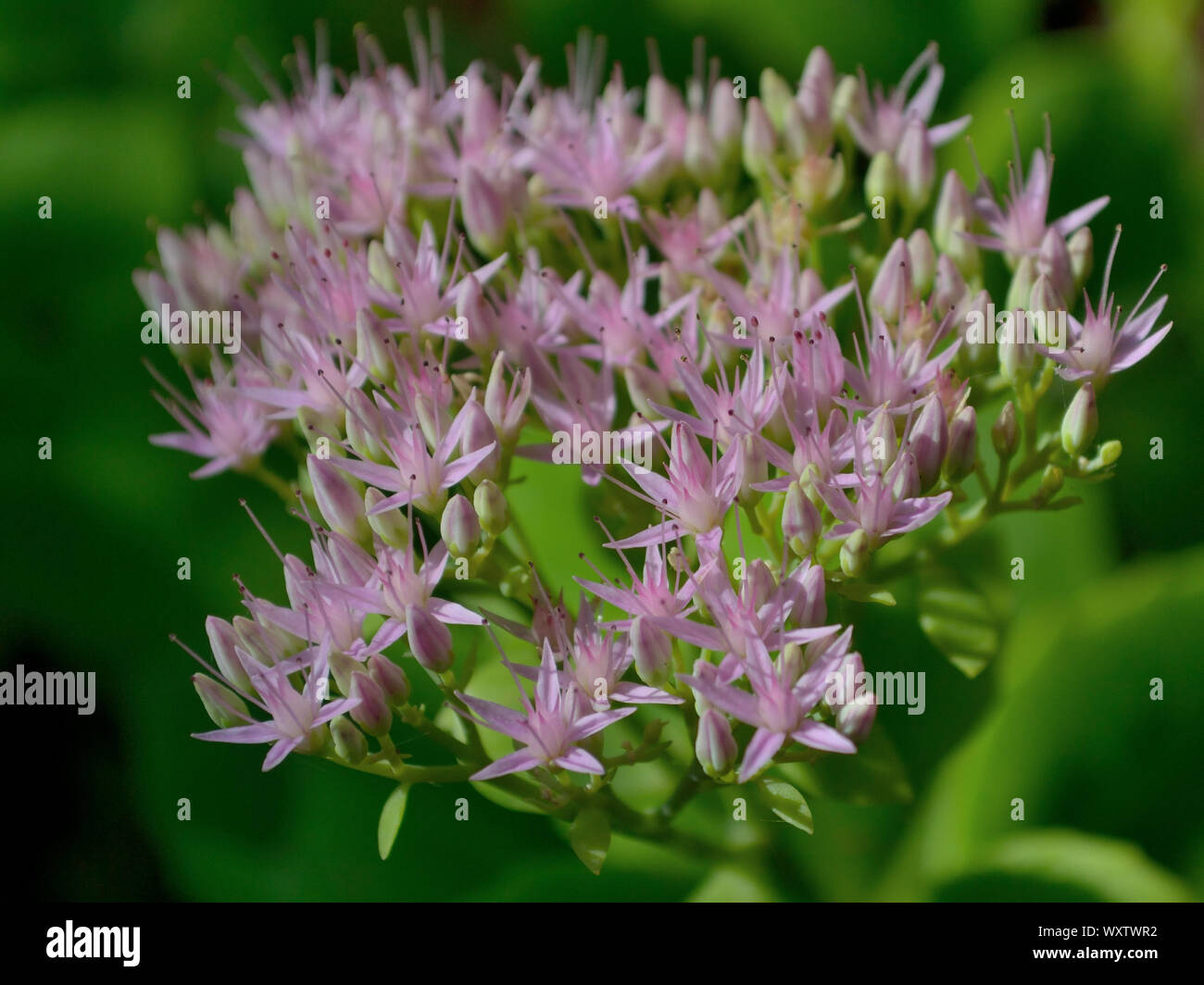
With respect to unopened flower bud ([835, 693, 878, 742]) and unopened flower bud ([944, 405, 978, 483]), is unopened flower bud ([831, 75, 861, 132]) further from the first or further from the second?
unopened flower bud ([835, 693, 878, 742])

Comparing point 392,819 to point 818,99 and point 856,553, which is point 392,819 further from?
point 818,99

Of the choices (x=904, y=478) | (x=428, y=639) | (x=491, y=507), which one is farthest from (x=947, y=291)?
(x=428, y=639)

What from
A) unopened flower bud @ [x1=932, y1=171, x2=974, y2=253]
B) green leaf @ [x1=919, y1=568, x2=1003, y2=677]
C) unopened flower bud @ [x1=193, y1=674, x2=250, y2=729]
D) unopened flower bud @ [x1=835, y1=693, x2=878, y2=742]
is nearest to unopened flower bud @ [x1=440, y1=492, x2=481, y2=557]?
unopened flower bud @ [x1=193, y1=674, x2=250, y2=729]

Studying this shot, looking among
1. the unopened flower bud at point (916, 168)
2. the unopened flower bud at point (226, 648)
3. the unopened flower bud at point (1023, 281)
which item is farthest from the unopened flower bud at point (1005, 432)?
the unopened flower bud at point (226, 648)

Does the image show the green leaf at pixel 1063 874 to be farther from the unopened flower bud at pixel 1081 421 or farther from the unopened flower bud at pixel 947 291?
the unopened flower bud at pixel 947 291

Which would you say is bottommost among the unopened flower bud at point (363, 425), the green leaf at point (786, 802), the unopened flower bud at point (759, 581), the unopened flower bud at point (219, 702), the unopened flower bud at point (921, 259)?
the green leaf at point (786, 802)
